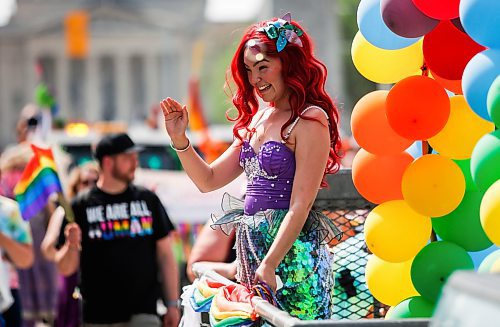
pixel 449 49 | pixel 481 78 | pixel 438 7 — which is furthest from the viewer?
pixel 449 49

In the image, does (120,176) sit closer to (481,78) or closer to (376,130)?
(376,130)

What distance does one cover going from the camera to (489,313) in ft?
7.47

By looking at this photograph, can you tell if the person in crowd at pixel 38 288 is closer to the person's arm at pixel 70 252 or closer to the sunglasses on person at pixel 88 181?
the sunglasses on person at pixel 88 181

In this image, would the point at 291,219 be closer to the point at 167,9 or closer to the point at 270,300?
the point at 270,300

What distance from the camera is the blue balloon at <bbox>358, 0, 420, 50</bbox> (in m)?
4.70

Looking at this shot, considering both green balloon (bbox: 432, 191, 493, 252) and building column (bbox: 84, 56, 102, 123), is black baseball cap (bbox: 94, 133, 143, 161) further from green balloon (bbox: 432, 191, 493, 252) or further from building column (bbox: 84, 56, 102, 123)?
building column (bbox: 84, 56, 102, 123)

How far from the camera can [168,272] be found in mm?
7527

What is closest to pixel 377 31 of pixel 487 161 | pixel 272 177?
pixel 272 177

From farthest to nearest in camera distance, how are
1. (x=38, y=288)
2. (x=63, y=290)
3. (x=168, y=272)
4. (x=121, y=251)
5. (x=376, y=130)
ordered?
(x=38, y=288) → (x=63, y=290) → (x=168, y=272) → (x=121, y=251) → (x=376, y=130)

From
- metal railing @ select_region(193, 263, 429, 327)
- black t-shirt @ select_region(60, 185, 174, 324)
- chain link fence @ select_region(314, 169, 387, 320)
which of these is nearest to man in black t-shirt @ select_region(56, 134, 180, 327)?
black t-shirt @ select_region(60, 185, 174, 324)

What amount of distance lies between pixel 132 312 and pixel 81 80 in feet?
161

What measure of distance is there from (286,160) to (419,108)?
1.79ft

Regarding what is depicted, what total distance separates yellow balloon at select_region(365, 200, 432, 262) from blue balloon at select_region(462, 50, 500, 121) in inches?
33.0

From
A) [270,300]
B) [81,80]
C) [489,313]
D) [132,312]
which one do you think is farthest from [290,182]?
[81,80]
